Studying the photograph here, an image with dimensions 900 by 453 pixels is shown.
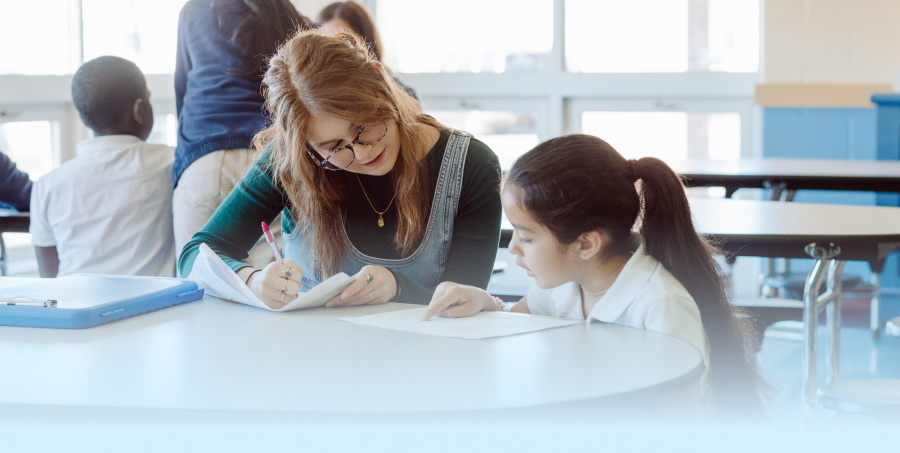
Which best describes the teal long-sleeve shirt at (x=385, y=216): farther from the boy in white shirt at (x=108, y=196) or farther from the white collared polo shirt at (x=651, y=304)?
the boy in white shirt at (x=108, y=196)

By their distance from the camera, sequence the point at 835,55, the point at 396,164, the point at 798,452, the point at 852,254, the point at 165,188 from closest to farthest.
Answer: the point at 798,452 → the point at 396,164 → the point at 852,254 → the point at 165,188 → the point at 835,55

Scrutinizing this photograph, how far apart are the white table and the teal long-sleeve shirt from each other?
18.1 inches

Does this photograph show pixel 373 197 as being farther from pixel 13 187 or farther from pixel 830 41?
pixel 830 41

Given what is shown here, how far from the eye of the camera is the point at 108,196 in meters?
2.22

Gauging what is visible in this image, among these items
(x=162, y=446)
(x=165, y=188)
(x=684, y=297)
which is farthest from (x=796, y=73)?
(x=162, y=446)

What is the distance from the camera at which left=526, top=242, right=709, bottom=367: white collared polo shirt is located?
1.05 m

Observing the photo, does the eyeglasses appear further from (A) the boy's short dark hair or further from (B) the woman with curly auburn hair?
(A) the boy's short dark hair

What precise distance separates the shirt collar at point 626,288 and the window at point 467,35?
333cm

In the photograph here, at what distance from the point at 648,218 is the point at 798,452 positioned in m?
0.56

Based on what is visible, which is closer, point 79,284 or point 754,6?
point 79,284

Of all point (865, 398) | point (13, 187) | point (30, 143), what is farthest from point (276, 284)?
point (30, 143)

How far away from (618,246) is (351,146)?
47cm

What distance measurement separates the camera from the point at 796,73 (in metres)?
4.08

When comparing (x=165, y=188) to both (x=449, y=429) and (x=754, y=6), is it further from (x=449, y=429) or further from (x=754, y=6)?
(x=754, y=6)
